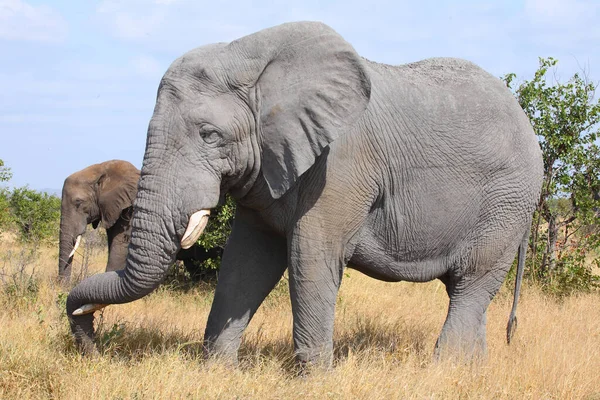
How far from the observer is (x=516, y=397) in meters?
4.77

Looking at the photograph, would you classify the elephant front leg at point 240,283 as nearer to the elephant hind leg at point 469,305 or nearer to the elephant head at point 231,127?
the elephant head at point 231,127

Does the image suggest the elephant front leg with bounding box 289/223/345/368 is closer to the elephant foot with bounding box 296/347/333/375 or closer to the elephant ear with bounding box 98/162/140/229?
the elephant foot with bounding box 296/347/333/375

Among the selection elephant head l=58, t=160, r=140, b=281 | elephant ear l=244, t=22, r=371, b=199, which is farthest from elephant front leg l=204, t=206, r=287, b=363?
elephant head l=58, t=160, r=140, b=281

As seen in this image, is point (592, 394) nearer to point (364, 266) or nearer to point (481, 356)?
point (481, 356)

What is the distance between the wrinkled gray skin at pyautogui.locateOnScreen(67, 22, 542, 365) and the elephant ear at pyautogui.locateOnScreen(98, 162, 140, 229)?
18.4 feet

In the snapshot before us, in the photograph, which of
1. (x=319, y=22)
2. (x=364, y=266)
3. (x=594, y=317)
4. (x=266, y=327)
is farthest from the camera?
(x=594, y=317)

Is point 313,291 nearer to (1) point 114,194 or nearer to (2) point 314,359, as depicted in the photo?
(2) point 314,359

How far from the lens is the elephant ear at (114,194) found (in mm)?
10414

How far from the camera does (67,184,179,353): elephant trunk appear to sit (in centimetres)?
413

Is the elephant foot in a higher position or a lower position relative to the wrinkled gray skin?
lower

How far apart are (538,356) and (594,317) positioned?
7.52ft

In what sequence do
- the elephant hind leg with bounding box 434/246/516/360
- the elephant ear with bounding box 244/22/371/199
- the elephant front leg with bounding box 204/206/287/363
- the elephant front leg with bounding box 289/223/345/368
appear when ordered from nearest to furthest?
the elephant ear with bounding box 244/22/371/199 → the elephant front leg with bounding box 289/223/345/368 → the elephant front leg with bounding box 204/206/287/363 → the elephant hind leg with bounding box 434/246/516/360

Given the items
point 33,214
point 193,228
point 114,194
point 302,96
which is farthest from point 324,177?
point 33,214

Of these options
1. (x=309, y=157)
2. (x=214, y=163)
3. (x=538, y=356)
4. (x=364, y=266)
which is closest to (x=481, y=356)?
(x=538, y=356)
